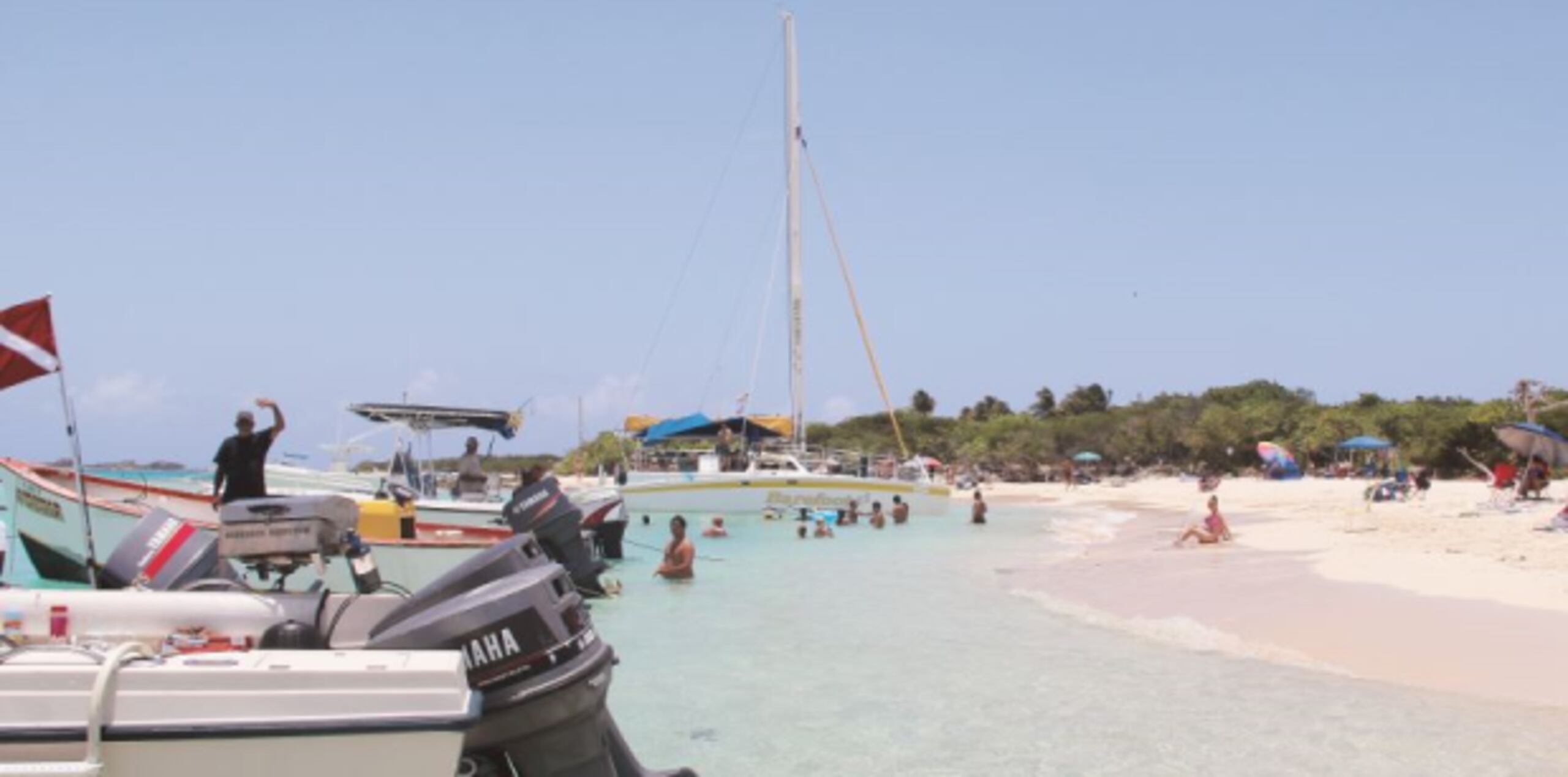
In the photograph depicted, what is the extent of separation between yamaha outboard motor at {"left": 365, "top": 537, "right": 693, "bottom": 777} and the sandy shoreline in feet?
23.9

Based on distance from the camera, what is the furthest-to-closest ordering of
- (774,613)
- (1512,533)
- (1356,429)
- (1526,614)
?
1. (1356,429)
2. (1512,533)
3. (774,613)
4. (1526,614)

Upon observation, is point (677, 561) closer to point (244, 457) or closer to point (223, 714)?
point (244, 457)

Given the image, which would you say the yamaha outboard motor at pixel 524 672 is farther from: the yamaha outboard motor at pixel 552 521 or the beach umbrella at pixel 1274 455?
the beach umbrella at pixel 1274 455

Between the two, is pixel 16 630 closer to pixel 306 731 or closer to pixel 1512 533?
pixel 306 731

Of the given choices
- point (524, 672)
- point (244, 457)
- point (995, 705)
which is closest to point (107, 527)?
point (244, 457)

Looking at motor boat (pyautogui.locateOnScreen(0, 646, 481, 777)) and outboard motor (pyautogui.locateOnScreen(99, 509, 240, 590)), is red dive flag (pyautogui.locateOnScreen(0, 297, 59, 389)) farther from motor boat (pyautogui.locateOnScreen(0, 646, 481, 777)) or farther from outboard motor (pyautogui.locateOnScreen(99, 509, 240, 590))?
motor boat (pyautogui.locateOnScreen(0, 646, 481, 777))

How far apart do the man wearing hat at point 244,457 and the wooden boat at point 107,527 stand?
133 inches

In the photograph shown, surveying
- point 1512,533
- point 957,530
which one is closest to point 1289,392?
point 957,530

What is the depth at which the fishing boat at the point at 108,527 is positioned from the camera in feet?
44.9

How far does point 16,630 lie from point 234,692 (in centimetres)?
154

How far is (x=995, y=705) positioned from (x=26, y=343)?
7059mm

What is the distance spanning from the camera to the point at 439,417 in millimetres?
20672

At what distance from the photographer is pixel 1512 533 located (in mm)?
19328

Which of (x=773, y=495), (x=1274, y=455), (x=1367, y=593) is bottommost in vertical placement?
(x=1367, y=593)
